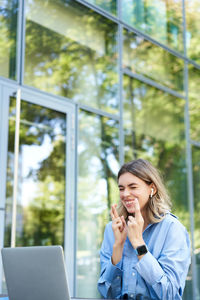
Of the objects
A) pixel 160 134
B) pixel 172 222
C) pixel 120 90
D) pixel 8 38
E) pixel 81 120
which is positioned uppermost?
pixel 8 38

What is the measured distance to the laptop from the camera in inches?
68.9

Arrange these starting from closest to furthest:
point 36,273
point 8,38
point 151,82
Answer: point 36,273, point 8,38, point 151,82

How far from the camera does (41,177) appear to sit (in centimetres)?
475

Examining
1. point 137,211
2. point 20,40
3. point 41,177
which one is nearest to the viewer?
point 137,211

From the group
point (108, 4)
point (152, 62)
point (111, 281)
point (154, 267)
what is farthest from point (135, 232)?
point (152, 62)

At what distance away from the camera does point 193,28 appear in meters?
7.47

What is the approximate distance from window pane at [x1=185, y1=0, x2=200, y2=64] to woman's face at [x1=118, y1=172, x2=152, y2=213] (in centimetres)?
529

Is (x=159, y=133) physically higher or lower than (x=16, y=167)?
higher

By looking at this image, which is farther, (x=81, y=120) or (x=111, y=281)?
(x=81, y=120)

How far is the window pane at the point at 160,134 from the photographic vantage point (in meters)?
6.03

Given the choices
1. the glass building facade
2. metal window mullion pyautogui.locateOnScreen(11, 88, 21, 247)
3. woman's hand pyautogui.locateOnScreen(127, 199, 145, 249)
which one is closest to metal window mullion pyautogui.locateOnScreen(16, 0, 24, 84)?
the glass building facade

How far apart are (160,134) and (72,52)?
2.05m

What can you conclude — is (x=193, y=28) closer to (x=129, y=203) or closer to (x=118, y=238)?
(x=129, y=203)

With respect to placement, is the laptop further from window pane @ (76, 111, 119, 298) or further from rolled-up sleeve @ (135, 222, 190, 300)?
window pane @ (76, 111, 119, 298)
